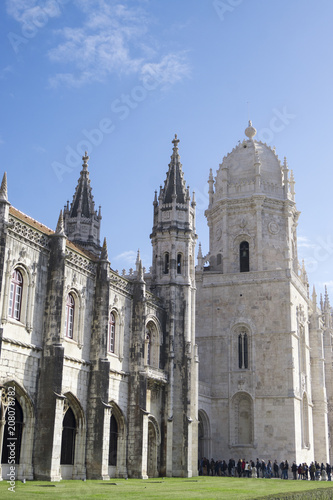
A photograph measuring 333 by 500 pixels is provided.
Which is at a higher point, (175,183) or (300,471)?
(175,183)

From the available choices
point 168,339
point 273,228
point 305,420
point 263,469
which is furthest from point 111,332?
point 305,420

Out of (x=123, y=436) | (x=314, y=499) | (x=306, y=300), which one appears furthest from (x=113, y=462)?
(x=306, y=300)

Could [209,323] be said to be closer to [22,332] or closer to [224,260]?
[224,260]

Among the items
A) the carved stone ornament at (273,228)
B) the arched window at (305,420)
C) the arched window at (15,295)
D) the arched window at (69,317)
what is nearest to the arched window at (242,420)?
the arched window at (305,420)

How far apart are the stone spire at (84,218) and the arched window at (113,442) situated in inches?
559

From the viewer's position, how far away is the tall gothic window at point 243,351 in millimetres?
47812

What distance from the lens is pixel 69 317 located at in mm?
29984

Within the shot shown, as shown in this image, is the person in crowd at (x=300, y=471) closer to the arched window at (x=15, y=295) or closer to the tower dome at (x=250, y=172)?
the tower dome at (x=250, y=172)

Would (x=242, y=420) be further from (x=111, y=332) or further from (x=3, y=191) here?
(x=3, y=191)

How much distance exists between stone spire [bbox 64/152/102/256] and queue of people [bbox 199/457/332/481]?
16989 millimetres

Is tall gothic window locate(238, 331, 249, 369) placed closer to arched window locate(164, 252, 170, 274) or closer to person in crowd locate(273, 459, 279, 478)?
person in crowd locate(273, 459, 279, 478)

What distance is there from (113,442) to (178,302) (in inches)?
414

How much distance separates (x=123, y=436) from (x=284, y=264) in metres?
22.4

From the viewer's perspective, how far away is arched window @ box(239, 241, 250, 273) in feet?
168
